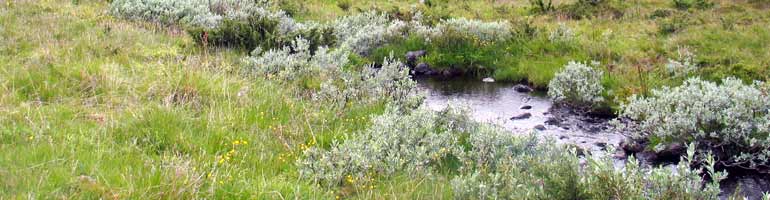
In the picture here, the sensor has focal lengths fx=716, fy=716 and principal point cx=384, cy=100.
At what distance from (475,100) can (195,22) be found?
606 cm

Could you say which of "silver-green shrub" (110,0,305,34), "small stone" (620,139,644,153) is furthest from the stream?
"silver-green shrub" (110,0,305,34)

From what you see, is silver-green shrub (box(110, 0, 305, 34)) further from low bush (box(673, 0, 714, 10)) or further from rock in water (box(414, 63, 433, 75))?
low bush (box(673, 0, 714, 10))

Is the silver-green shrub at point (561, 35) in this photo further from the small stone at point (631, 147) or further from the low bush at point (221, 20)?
the small stone at point (631, 147)

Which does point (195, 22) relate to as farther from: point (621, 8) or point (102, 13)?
point (621, 8)

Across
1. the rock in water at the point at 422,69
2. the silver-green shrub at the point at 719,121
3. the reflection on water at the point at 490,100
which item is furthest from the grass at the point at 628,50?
the silver-green shrub at the point at 719,121

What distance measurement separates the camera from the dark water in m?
10.6

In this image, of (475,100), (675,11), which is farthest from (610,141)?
(675,11)

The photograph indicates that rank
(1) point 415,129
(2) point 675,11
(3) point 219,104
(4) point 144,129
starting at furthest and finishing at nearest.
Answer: (2) point 675,11 → (3) point 219,104 → (1) point 415,129 → (4) point 144,129

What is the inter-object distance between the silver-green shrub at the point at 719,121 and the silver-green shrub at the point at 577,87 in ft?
7.32

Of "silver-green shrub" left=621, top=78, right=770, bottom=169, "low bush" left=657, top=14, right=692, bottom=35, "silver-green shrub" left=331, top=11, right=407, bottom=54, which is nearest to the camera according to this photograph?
"silver-green shrub" left=621, top=78, right=770, bottom=169

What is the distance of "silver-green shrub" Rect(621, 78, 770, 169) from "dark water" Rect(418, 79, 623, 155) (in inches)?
28.9

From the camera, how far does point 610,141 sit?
1059 centimetres

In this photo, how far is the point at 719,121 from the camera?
31.2 ft

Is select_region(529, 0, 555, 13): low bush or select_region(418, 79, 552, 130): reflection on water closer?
select_region(418, 79, 552, 130): reflection on water
